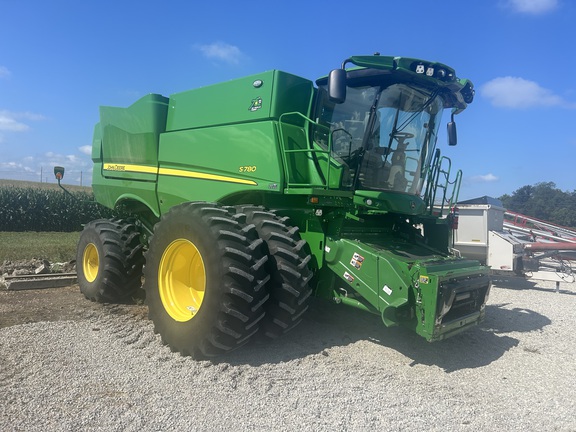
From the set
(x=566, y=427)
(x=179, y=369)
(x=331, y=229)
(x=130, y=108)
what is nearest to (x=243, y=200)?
(x=331, y=229)

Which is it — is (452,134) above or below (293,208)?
above

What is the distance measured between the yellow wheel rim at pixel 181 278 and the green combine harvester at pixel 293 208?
15 millimetres

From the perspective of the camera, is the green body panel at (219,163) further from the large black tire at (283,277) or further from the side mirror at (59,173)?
the side mirror at (59,173)

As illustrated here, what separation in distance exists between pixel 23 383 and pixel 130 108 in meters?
4.39

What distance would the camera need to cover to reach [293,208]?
16.8 feet

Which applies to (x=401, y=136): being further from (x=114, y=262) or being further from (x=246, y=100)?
(x=114, y=262)

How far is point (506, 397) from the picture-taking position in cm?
378

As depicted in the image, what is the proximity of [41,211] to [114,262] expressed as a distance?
66.5 feet

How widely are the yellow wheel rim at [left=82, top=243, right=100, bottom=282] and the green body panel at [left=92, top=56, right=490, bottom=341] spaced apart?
1.65 m

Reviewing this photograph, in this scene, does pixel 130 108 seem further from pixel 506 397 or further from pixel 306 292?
pixel 506 397

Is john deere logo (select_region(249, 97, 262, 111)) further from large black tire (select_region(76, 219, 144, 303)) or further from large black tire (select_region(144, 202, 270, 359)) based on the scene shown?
large black tire (select_region(76, 219, 144, 303))

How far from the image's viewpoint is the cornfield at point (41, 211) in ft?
75.5

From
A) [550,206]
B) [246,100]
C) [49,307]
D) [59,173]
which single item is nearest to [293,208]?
[246,100]

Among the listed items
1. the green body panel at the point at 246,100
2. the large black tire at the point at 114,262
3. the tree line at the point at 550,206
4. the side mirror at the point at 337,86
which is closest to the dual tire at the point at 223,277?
the green body panel at the point at 246,100
